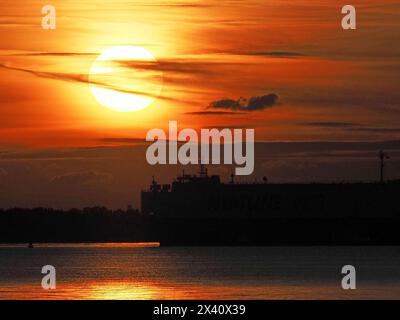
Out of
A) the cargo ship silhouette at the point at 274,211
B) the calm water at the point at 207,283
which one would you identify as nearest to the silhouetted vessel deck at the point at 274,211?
the cargo ship silhouette at the point at 274,211

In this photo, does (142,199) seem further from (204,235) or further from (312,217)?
(312,217)

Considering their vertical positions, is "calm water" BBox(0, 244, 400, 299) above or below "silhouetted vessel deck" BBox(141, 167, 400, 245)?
below

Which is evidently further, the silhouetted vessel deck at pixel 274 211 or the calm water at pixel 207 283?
the silhouetted vessel deck at pixel 274 211

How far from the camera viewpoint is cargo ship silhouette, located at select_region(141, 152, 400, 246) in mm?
154250

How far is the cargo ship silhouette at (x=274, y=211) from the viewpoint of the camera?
15425cm

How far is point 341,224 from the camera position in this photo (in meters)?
156

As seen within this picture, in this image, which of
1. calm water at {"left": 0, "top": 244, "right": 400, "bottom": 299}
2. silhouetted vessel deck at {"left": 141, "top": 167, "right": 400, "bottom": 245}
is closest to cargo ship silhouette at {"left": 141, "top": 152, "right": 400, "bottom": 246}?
silhouetted vessel deck at {"left": 141, "top": 167, "right": 400, "bottom": 245}

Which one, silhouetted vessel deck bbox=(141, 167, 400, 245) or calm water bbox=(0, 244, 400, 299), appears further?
silhouetted vessel deck bbox=(141, 167, 400, 245)

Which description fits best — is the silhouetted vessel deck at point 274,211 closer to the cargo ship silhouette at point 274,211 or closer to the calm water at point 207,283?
the cargo ship silhouette at point 274,211

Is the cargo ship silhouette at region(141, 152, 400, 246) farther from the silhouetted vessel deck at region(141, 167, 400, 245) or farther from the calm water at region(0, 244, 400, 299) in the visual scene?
the calm water at region(0, 244, 400, 299)

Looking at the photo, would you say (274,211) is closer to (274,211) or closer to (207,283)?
(274,211)

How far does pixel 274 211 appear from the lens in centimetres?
15538

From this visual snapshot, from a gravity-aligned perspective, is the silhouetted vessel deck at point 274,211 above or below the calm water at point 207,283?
above
